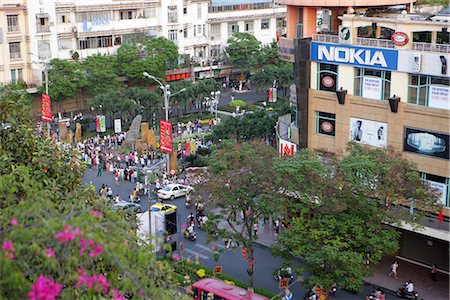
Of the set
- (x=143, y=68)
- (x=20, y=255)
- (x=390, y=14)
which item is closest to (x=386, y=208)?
(x=390, y=14)

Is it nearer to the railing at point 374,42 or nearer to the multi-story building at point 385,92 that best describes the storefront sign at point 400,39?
the multi-story building at point 385,92

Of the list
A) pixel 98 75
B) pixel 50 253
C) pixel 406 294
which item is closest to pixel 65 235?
pixel 50 253

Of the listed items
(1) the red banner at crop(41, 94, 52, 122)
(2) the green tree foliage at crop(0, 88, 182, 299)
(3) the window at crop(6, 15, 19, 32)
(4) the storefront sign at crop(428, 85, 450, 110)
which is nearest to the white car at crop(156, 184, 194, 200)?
(1) the red banner at crop(41, 94, 52, 122)

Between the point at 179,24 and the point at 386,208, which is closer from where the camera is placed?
the point at 386,208

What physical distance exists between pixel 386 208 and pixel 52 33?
45.4 metres

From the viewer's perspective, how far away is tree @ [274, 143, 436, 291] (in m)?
28.5

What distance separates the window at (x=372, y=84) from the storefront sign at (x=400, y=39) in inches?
58.1

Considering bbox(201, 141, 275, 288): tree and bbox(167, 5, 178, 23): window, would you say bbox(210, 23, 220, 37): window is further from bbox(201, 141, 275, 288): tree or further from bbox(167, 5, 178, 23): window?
bbox(201, 141, 275, 288): tree

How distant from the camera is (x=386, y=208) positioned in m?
30.3

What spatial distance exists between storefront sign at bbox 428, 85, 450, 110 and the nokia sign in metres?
2.27

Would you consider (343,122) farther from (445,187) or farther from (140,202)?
(140,202)

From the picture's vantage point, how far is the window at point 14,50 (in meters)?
64.5

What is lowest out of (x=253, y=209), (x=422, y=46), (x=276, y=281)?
(x=276, y=281)

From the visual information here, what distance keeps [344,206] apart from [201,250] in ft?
34.2
